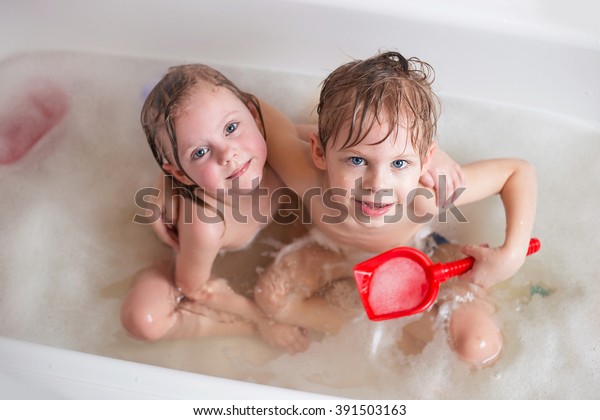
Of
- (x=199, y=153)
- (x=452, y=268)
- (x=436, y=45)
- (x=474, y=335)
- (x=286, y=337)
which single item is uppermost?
(x=436, y=45)

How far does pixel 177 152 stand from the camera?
3.21ft

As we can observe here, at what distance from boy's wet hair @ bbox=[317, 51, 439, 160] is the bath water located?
1.23 feet

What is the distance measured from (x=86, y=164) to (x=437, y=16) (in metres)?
0.80

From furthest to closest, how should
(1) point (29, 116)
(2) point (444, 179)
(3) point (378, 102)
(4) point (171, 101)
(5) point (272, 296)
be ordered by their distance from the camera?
(1) point (29, 116) → (5) point (272, 296) → (2) point (444, 179) → (4) point (171, 101) → (3) point (378, 102)

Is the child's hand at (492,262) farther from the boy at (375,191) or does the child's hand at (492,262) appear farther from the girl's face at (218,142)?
the girl's face at (218,142)

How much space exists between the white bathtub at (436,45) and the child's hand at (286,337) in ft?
0.23

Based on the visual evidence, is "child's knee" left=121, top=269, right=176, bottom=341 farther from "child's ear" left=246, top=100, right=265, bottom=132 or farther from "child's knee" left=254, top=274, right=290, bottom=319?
"child's ear" left=246, top=100, right=265, bottom=132

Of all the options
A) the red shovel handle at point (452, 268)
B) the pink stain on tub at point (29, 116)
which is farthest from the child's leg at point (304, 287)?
the pink stain on tub at point (29, 116)

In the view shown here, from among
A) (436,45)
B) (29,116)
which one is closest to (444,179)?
(436,45)

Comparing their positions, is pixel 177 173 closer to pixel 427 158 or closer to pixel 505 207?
pixel 427 158

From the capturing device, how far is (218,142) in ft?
3.15

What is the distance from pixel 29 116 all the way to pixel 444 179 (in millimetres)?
929

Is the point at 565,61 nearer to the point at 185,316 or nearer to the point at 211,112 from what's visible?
the point at 211,112

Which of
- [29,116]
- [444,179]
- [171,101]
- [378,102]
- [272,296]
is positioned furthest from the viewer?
[29,116]
